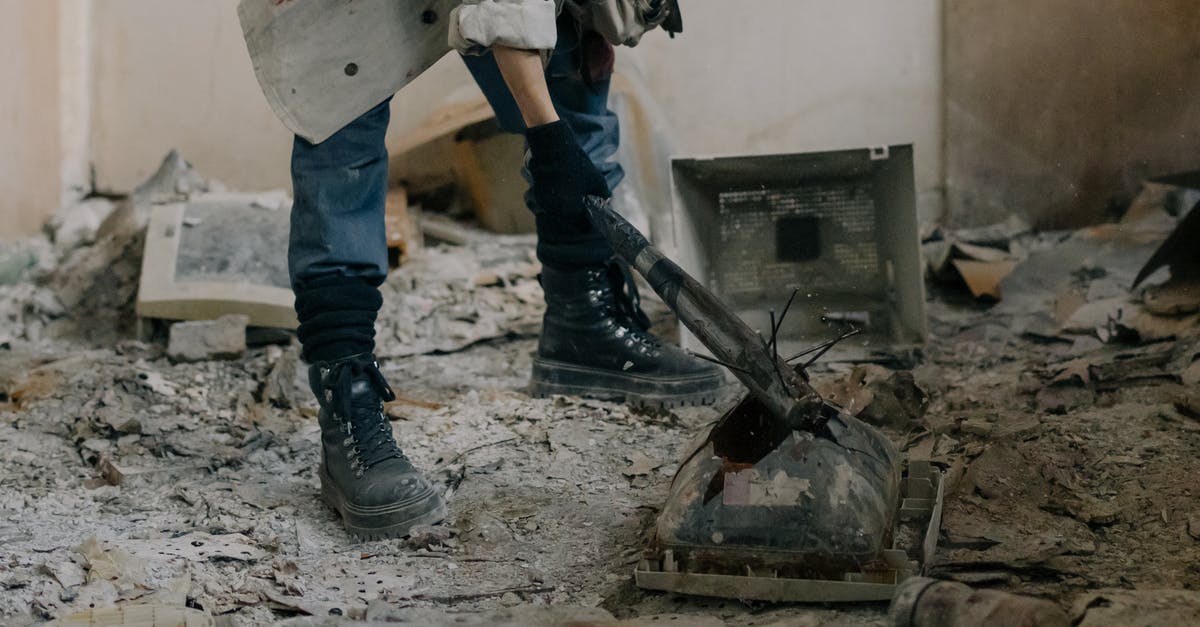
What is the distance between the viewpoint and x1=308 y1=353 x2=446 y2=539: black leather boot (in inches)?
72.3

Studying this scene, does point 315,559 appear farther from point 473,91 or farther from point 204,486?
point 473,91

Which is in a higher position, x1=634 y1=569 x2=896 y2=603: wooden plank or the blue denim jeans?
the blue denim jeans

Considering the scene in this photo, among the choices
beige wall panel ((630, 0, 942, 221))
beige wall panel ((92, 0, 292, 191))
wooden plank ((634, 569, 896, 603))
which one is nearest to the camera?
wooden plank ((634, 569, 896, 603))

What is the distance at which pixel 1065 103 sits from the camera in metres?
3.59

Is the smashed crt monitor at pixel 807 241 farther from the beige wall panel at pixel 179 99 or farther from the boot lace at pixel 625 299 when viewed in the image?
the beige wall panel at pixel 179 99

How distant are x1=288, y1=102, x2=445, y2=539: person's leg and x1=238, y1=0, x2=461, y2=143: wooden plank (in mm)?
50

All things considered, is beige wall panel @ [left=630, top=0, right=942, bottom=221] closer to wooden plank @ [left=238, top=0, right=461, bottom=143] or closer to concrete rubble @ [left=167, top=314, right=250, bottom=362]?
concrete rubble @ [left=167, top=314, right=250, bottom=362]

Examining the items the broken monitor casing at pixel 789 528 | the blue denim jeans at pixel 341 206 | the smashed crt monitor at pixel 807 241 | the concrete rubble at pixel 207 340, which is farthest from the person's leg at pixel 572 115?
the concrete rubble at pixel 207 340

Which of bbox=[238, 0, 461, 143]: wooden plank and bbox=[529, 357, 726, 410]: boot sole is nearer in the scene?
bbox=[238, 0, 461, 143]: wooden plank

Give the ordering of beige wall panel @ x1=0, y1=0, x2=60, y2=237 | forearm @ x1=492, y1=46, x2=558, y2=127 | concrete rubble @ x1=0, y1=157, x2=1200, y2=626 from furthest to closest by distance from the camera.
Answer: beige wall panel @ x1=0, y1=0, x2=60, y2=237 → forearm @ x1=492, y1=46, x2=558, y2=127 → concrete rubble @ x1=0, y1=157, x2=1200, y2=626

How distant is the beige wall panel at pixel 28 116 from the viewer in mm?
3621

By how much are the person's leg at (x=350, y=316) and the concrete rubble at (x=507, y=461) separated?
62 mm

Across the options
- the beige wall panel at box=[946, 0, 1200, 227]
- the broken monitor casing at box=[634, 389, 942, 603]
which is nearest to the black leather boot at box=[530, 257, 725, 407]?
the broken monitor casing at box=[634, 389, 942, 603]

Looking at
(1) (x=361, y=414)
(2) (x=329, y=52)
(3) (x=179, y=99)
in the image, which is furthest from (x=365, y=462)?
(3) (x=179, y=99)
